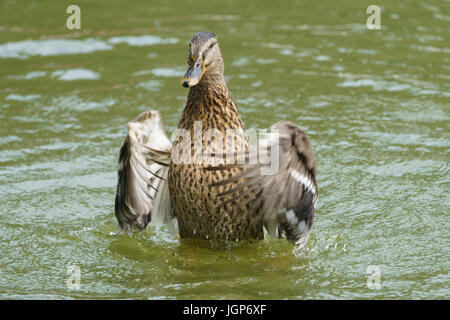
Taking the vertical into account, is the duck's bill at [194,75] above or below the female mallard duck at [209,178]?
above

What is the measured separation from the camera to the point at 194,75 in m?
4.79

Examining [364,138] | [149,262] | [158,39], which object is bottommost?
[149,262]

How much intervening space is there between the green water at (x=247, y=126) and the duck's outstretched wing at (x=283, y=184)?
0.38 metres

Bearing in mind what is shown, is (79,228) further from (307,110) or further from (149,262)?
(307,110)

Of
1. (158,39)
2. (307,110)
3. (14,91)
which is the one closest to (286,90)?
(307,110)

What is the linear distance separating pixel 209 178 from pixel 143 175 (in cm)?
45

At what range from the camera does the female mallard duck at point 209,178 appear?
191 inches

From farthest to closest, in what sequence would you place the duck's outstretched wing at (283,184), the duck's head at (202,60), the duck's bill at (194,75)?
1. the duck's head at (202,60)
2. the duck's bill at (194,75)
3. the duck's outstretched wing at (283,184)

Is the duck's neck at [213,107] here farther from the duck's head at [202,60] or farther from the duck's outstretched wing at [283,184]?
the duck's outstretched wing at [283,184]

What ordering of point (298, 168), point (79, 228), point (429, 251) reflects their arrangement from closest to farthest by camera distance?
point (298, 168) → point (429, 251) → point (79, 228)

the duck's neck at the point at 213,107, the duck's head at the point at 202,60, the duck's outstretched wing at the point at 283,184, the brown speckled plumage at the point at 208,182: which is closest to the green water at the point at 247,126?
the brown speckled plumage at the point at 208,182

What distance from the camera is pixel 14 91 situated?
27.8 feet

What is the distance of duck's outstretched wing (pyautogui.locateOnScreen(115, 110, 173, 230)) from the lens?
16.7 feet

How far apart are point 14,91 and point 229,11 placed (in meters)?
3.48
